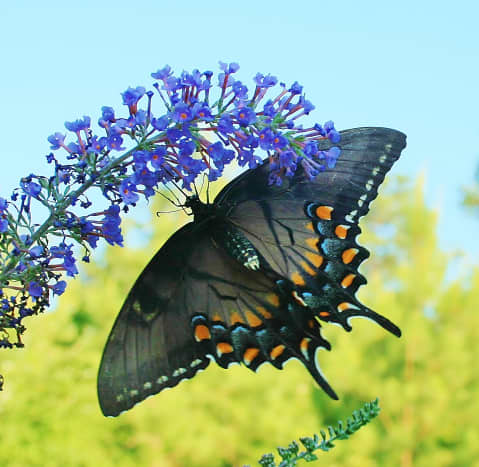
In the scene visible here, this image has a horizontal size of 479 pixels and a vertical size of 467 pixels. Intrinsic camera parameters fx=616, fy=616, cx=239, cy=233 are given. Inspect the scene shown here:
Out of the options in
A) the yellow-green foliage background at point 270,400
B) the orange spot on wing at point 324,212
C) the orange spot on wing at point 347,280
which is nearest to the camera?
the orange spot on wing at point 324,212

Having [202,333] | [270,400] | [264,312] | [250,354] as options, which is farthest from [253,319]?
[270,400]

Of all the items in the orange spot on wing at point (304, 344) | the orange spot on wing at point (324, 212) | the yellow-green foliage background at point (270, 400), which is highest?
the yellow-green foliage background at point (270, 400)

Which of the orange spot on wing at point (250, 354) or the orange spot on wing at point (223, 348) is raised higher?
the orange spot on wing at point (223, 348)

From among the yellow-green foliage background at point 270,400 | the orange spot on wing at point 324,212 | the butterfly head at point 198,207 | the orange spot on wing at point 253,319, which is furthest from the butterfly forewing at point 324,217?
the yellow-green foliage background at point 270,400

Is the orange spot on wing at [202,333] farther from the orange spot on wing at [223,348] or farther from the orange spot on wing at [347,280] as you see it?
A: the orange spot on wing at [347,280]

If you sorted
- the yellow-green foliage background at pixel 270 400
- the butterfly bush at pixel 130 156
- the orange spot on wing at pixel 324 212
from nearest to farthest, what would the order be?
the butterfly bush at pixel 130 156, the orange spot on wing at pixel 324 212, the yellow-green foliage background at pixel 270 400

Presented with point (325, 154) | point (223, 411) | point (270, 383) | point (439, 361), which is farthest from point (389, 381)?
point (325, 154)

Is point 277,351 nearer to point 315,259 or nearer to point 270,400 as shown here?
point 315,259
